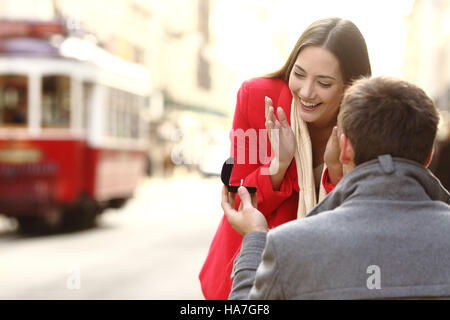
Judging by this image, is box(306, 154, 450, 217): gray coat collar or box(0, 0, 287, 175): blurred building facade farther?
box(0, 0, 287, 175): blurred building facade

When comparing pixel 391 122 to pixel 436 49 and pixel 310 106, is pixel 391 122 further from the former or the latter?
pixel 436 49

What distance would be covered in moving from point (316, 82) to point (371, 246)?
0.78m

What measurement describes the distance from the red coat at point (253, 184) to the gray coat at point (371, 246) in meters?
0.59

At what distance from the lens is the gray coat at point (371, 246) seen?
170cm

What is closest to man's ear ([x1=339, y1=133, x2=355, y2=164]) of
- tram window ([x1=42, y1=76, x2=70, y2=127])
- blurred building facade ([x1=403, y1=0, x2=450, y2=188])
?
tram window ([x1=42, y1=76, x2=70, y2=127])

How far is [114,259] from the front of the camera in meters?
10.3

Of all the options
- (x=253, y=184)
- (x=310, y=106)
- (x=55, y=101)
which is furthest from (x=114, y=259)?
(x=310, y=106)

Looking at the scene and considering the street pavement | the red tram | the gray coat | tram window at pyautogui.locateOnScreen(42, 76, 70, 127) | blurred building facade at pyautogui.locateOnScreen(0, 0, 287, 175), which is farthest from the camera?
blurred building facade at pyautogui.locateOnScreen(0, 0, 287, 175)

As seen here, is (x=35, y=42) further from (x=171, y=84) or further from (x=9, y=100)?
(x=171, y=84)

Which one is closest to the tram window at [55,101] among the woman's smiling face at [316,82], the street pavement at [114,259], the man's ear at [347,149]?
the street pavement at [114,259]

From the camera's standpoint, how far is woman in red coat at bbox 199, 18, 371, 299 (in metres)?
2.34

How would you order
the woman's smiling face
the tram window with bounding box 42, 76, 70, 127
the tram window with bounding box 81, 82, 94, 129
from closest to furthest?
the woman's smiling face < the tram window with bounding box 42, 76, 70, 127 < the tram window with bounding box 81, 82, 94, 129

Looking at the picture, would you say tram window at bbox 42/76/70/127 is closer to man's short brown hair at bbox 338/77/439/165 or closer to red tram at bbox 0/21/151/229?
red tram at bbox 0/21/151/229

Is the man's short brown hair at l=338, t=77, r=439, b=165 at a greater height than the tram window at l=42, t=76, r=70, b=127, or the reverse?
the tram window at l=42, t=76, r=70, b=127
